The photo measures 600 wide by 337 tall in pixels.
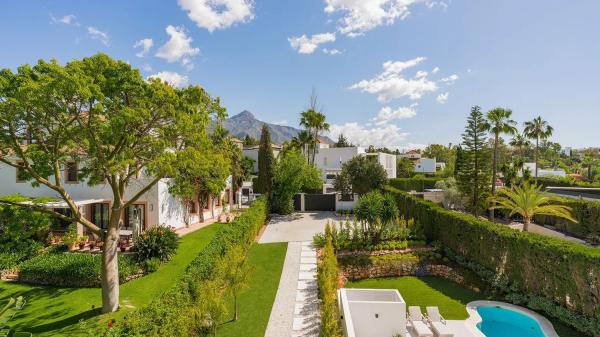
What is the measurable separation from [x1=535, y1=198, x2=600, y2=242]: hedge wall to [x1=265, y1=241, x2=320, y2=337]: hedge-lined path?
754 inches

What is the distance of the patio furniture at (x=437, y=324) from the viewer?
378 inches

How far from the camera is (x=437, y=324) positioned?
10.1 metres

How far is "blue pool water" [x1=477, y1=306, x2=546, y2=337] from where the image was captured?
10773mm

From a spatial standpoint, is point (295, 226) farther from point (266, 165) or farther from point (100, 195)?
point (100, 195)

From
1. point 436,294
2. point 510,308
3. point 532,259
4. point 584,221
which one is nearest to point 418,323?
point 436,294

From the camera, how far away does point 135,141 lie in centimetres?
1105

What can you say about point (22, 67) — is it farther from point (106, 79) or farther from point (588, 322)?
point (588, 322)

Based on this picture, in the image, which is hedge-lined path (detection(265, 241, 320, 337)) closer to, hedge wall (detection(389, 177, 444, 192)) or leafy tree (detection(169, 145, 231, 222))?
leafy tree (detection(169, 145, 231, 222))

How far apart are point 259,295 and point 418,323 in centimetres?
614

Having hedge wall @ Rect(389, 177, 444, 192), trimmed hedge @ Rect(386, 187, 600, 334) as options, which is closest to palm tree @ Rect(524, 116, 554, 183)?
hedge wall @ Rect(389, 177, 444, 192)

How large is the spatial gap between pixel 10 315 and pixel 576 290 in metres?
14.9

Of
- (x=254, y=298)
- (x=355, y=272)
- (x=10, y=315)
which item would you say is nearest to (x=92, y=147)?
(x=10, y=315)

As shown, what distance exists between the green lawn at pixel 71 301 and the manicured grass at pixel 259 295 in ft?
10.7

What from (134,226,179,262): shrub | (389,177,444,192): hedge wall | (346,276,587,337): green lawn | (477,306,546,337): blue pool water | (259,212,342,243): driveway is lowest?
(477,306,546,337): blue pool water
